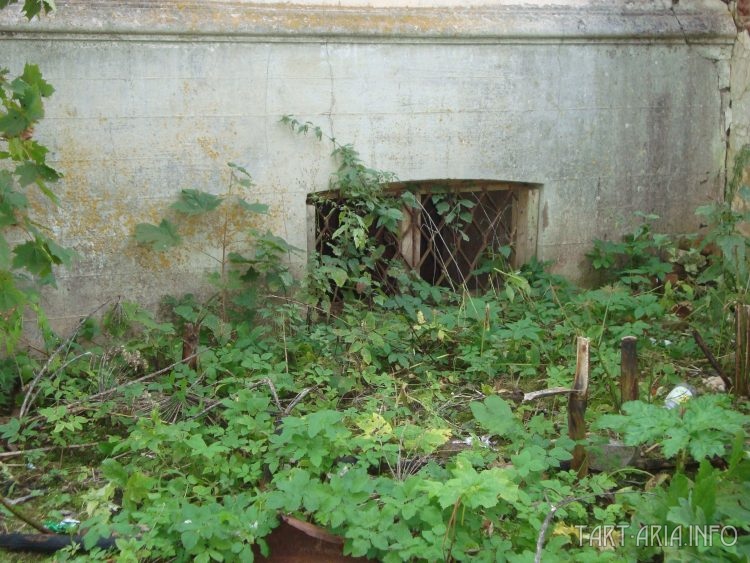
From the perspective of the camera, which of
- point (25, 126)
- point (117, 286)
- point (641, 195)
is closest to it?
point (25, 126)

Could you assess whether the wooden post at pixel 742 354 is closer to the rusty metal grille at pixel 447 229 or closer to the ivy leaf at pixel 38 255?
the rusty metal grille at pixel 447 229

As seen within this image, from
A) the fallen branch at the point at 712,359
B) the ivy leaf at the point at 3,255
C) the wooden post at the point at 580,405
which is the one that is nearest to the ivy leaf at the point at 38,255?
the ivy leaf at the point at 3,255

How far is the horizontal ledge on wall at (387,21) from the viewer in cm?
480

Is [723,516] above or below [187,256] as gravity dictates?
below

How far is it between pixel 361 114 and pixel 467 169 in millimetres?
846

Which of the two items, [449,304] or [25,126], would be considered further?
[449,304]

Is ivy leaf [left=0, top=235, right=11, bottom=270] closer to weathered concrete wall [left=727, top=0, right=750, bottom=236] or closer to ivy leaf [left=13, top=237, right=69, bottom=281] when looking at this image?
ivy leaf [left=13, top=237, right=69, bottom=281]

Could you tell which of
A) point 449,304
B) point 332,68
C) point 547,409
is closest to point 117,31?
point 332,68

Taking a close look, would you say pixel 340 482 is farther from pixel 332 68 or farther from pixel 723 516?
pixel 332 68

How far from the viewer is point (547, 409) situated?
4.39m

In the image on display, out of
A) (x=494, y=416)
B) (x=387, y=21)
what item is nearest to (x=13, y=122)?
(x=494, y=416)

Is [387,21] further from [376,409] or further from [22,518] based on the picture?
[22,518]

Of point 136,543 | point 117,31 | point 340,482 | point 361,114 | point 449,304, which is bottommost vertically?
point 136,543

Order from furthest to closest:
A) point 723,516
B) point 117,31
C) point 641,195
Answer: point 641,195, point 117,31, point 723,516
